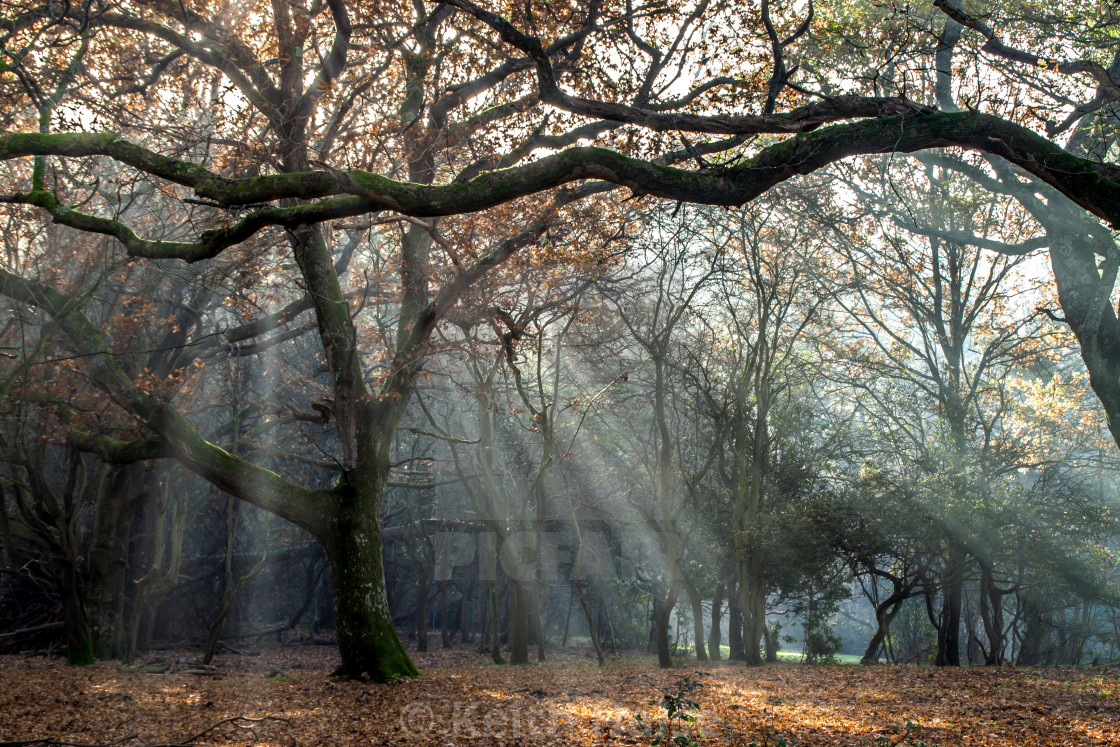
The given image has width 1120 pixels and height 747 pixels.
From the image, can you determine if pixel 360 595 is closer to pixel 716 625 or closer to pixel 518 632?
pixel 518 632

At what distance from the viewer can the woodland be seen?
558cm

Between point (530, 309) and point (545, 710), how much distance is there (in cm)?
568

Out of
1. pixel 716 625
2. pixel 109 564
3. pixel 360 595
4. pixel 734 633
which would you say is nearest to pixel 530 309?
pixel 360 595

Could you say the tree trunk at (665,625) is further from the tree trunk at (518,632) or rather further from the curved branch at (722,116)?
the curved branch at (722,116)

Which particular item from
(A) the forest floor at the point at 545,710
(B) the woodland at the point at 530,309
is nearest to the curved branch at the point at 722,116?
(B) the woodland at the point at 530,309

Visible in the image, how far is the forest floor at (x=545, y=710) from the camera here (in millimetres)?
5145

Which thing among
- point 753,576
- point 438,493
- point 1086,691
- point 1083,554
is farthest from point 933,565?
point 438,493

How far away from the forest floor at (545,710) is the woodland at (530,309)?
0.09 metres

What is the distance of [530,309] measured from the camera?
1066cm

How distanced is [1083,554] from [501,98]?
12251 millimetres

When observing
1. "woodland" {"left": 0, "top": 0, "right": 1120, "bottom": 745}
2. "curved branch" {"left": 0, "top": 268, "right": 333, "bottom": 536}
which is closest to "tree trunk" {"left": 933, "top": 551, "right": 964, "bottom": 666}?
"woodland" {"left": 0, "top": 0, "right": 1120, "bottom": 745}

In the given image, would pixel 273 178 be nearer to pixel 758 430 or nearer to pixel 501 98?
pixel 501 98

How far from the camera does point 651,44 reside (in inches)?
339

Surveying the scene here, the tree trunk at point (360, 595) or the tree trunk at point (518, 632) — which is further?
the tree trunk at point (518, 632)
